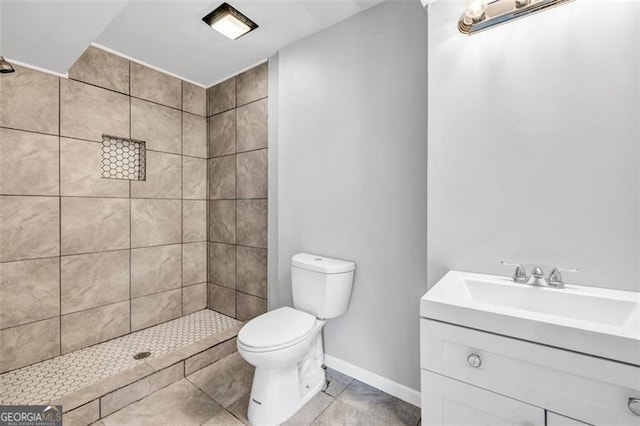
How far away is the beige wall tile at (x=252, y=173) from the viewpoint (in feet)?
7.78

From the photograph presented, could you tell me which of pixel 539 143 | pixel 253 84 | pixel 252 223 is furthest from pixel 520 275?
pixel 253 84

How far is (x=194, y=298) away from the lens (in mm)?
2785

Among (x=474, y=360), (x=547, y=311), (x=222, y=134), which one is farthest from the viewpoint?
(x=222, y=134)

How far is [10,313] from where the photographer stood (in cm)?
184

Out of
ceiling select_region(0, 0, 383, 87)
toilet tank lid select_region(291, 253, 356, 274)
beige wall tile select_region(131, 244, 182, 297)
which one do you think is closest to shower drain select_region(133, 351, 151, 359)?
beige wall tile select_region(131, 244, 182, 297)

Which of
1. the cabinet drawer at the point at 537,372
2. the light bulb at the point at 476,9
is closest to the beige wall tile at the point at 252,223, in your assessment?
the cabinet drawer at the point at 537,372

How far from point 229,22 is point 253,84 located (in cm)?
61

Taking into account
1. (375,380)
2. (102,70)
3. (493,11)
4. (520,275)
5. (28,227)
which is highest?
(102,70)

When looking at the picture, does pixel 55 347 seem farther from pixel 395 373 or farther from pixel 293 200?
pixel 395 373

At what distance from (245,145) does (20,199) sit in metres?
1.51

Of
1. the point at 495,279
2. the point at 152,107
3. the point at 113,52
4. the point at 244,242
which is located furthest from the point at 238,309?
the point at 113,52

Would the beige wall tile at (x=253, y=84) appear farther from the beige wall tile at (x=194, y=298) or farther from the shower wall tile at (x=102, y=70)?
the beige wall tile at (x=194, y=298)

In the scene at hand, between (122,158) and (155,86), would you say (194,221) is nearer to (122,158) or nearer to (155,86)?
(122,158)

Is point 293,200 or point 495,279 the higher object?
point 293,200
